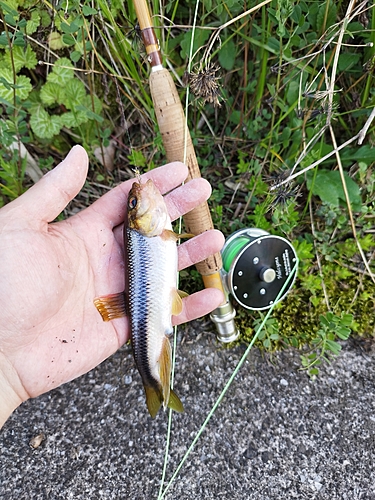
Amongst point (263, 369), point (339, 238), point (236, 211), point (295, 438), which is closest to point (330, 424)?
point (295, 438)

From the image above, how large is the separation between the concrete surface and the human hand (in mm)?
311

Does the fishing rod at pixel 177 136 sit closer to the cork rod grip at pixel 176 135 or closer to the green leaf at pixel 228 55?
the cork rod grip at pixel 176 135

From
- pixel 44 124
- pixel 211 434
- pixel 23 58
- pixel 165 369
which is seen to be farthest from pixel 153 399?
pixel 23 58

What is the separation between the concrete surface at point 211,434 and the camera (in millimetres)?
1945

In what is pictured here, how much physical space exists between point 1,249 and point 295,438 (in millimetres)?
1578

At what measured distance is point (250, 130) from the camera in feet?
7.33

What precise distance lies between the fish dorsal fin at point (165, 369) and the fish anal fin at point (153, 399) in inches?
1.6

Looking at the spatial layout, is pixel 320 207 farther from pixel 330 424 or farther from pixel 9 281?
pixel 9 281

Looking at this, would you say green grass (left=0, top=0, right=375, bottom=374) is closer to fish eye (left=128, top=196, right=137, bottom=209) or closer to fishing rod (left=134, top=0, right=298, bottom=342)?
fishing rod (left=134, top=0, right=298, bottom=342)

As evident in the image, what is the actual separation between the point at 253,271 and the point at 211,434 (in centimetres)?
81

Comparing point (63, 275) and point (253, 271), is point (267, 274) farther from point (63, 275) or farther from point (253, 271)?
point (63, 275)

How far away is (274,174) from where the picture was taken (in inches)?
91.8

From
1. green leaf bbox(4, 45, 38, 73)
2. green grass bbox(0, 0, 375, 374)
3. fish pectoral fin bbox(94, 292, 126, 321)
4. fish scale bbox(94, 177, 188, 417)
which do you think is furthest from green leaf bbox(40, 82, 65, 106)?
fish pectoral fin bbox(94, 292, 126, 321)

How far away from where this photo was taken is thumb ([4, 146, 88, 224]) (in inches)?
69.7
